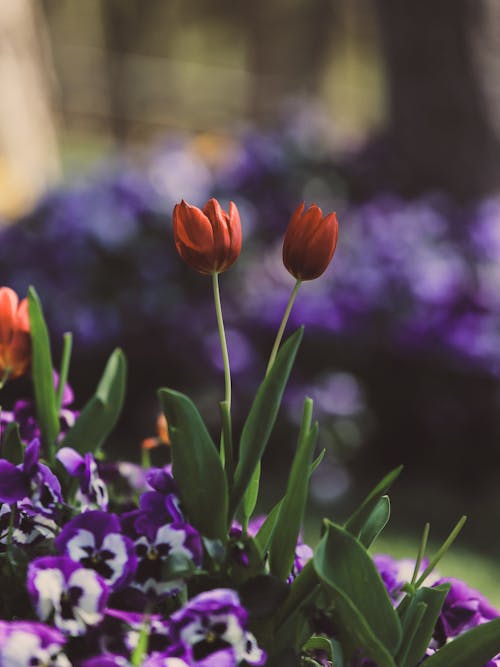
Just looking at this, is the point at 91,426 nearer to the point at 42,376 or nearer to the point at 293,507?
the point at 42,376

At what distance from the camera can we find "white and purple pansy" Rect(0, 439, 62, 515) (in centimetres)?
97

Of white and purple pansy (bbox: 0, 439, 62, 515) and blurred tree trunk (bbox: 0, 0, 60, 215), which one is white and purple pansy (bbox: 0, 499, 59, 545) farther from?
blurred tree trunk (bbox: 0, 0, 60, 215)

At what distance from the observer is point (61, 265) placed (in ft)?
13.2

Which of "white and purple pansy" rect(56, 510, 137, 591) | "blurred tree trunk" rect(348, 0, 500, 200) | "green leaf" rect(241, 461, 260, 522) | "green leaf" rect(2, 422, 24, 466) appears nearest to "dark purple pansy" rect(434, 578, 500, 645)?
"green leaf" rect(241, 461, 260, 522)

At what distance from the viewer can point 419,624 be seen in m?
0.96

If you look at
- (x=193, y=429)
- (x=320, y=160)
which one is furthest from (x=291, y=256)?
(x=320, y=160)

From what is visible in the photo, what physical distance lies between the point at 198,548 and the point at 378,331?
282cm

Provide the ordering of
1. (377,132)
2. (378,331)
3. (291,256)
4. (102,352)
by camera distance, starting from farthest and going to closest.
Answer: (377,132)
(102,352)
(378,331)
(291,256)

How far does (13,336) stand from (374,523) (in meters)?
0.42

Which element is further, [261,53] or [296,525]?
[261,53]

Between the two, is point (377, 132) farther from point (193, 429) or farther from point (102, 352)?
point (193, 429)

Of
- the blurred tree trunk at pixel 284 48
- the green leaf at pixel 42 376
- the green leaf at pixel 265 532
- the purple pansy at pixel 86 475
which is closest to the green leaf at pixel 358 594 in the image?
the green leaf at pixel 265 532

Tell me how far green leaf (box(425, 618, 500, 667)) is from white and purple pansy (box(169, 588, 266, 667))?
17 centimetres

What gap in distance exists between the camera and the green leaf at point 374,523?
Result: 1.01m
